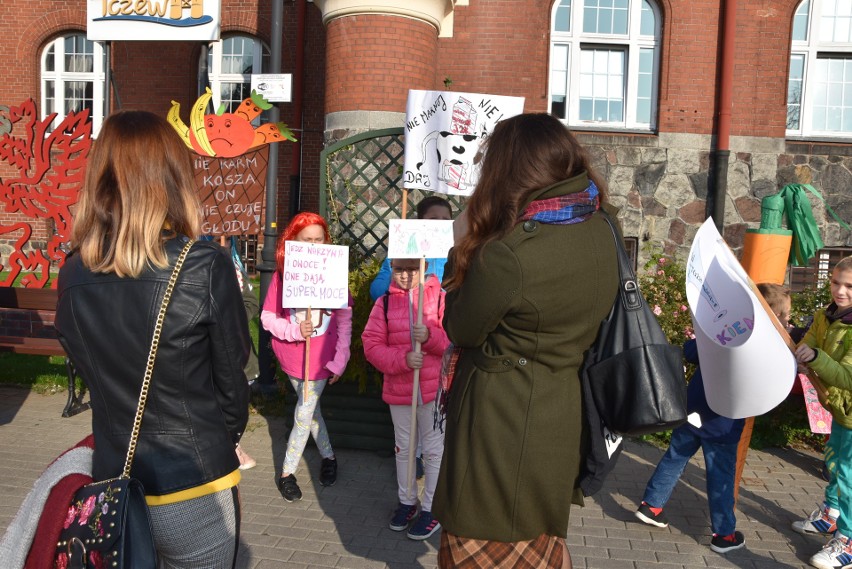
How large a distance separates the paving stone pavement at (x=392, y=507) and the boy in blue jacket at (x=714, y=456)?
14 centimetres

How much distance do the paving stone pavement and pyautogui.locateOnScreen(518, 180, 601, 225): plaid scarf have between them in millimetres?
2389

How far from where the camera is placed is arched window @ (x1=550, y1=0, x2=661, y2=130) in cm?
1105

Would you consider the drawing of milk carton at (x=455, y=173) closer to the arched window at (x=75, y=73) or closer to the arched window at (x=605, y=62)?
the arched window at (x=605, y=62)

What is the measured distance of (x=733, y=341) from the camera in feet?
8.72

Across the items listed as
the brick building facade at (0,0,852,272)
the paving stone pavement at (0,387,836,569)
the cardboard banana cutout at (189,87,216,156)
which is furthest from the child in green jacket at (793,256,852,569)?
the brick building facade at (0,0,852,272)

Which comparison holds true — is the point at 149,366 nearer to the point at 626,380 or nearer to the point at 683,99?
the point at 626,380

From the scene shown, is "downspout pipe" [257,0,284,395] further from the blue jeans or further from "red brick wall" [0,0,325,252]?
"red brick wall" [0,0,325,252]

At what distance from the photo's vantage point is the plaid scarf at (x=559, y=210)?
2.18 meters

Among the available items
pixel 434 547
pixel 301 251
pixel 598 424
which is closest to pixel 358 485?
pixel 434 547

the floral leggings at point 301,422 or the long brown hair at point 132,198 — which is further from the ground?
the long brown hair at point 132,198

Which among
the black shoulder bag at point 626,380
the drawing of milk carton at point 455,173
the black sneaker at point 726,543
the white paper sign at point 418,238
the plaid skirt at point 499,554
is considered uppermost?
the drawing of milk carton at point 455,173

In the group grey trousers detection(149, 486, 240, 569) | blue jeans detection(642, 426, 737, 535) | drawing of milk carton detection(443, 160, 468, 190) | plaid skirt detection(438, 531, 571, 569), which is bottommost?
blue jeans detection(642, 426, 737, 535)

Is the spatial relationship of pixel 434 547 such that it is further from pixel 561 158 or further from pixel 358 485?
pixel 561 158

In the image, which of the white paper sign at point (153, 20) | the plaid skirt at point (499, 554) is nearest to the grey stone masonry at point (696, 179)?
the white paper sign at point (153, 20)
